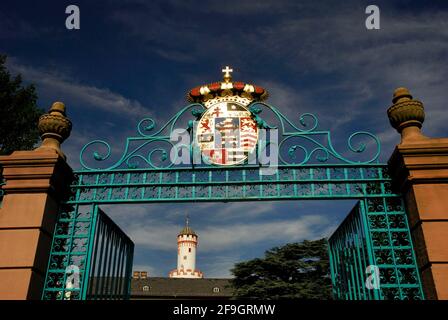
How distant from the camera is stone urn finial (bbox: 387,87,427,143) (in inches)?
253

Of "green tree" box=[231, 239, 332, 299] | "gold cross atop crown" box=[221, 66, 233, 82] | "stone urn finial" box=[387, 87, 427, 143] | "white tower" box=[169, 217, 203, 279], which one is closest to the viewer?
"stone urn finial" box=[387, 87, 427, 143]

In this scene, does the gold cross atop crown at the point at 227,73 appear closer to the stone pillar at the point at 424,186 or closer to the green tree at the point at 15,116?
the stone pillar at the point at 424,186

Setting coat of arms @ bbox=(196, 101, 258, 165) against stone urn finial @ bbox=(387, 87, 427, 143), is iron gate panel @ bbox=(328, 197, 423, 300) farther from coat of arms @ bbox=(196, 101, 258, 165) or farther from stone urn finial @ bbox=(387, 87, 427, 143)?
coat of arms @ bbox=(196, 101, 258, 165)

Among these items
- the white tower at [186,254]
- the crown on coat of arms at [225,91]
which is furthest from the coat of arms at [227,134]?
the white tower at [186,254]

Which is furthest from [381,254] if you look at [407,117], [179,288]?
[179,288]

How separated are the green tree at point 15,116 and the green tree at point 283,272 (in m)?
20.6

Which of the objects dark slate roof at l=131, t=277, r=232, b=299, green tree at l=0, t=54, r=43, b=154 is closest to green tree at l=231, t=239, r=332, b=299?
dark slate roof at l=131, t=277, r=232, b=299

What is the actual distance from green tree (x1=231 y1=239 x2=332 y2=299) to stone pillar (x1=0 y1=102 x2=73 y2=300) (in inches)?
930

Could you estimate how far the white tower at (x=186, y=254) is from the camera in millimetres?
60969

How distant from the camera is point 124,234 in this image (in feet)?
26.0

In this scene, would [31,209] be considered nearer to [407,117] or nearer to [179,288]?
[407,117]

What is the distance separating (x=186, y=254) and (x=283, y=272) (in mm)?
35334
